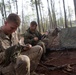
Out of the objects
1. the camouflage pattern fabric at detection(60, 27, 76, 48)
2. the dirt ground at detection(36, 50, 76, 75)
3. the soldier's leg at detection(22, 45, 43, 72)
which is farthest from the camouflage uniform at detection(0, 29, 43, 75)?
the camouflage pattern fabric at detection(60, 27, 76, 48)

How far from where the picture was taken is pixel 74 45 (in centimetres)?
497

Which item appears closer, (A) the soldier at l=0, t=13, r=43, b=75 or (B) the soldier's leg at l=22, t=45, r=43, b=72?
(A) the soldier at l=0, t=13, r=43, b=75

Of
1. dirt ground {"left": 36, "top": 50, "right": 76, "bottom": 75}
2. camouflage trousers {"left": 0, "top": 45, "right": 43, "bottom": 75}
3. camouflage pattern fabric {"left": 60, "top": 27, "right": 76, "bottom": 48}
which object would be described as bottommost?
dirt ground {"left": 36, "top": 50, "right": 76, "bottom": 75}

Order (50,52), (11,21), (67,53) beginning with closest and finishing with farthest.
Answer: (11,21) → (67,53) → (50,52)

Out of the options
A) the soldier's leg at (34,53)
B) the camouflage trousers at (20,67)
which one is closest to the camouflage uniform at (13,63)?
the camouflage trousers at (20,67)

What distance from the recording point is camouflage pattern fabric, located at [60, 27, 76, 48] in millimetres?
4996

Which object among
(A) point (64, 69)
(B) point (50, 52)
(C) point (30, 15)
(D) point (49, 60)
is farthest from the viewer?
(C) point (30, 15)

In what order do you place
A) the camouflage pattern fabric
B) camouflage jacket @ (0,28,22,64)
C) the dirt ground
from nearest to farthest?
camouflage jacket @ (0,28,22,64)
the dirt ground
the camouflage pattern fabric

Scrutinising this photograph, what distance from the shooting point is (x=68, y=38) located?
5141mm

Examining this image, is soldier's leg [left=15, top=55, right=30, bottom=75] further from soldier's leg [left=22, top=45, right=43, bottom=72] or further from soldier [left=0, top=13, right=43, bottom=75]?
soldier's leg [left=22, top=45, right=43, bottom=72]

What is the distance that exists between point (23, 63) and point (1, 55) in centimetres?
31

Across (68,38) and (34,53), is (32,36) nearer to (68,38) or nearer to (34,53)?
(68,38)

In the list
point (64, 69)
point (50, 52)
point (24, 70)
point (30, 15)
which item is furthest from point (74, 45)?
point (30, 15)

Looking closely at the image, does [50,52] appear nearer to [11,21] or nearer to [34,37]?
[34,37]
